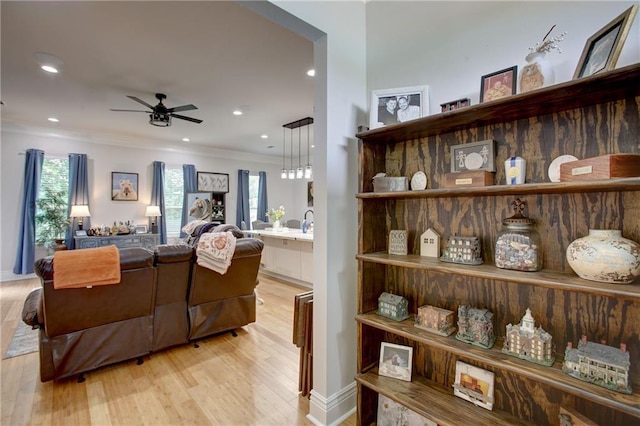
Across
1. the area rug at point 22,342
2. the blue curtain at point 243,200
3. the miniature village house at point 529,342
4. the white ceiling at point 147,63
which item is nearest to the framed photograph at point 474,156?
the miniature village house at point 529,342

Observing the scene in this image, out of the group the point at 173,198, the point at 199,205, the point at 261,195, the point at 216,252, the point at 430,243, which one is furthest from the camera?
the point at 261,195

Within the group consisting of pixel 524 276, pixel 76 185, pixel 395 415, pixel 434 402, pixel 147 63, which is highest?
pixel 147 63

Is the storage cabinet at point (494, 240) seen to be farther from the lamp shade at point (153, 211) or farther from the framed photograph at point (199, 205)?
Answer: the framed photograph at point (199, 205)

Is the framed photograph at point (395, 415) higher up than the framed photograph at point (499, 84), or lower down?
lower down

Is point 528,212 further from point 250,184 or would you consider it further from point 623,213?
point 250,184

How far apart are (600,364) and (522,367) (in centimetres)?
23

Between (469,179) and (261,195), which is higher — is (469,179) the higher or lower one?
the lower one

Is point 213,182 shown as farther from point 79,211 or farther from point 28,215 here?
point 28,215

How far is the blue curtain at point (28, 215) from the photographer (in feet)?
16.4

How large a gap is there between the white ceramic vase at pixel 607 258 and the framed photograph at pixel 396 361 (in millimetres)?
933

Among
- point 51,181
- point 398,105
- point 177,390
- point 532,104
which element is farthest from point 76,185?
point 532,104

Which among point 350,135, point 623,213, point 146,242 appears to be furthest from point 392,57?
point 146,242

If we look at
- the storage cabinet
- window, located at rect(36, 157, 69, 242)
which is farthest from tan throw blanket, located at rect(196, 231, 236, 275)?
window, located at rect(36, 157, 69, 242)

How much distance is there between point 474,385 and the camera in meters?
1.40
